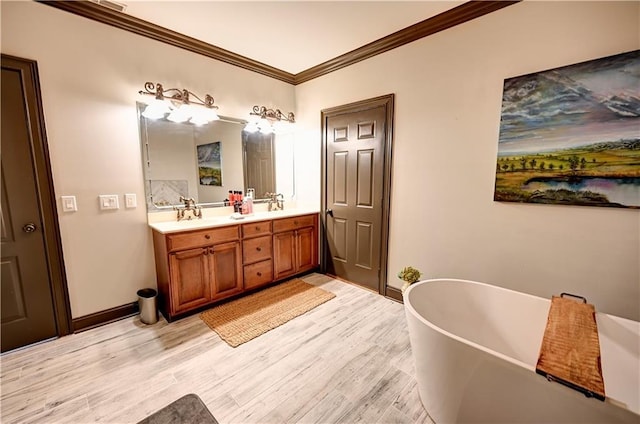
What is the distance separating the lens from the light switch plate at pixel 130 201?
2.45 meters

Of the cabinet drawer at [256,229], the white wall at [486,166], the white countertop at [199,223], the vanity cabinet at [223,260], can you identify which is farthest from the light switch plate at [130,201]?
the white wall at [486,166]

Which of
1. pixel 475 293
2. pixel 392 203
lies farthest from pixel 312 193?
pixel 475 293

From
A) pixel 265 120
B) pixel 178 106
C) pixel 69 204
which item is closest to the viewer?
pixel 69 204

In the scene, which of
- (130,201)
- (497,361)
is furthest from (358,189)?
(130,201)

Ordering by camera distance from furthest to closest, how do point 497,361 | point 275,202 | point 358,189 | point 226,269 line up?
point 275,202 < point 358,189 < point 226,269 < point 497,361

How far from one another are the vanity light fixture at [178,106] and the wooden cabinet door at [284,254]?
4.97 ft

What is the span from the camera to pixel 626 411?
3.10ft

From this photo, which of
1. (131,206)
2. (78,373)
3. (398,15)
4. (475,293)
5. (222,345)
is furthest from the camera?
(131,206)

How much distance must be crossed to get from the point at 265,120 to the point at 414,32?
6.11 ft

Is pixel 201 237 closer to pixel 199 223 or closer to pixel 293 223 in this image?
pixel 199 223

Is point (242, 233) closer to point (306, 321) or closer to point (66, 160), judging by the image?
point (306, 321)

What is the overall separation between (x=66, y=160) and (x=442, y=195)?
3223 mm

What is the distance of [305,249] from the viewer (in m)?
3.53

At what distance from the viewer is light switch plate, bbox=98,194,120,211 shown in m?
2.32
